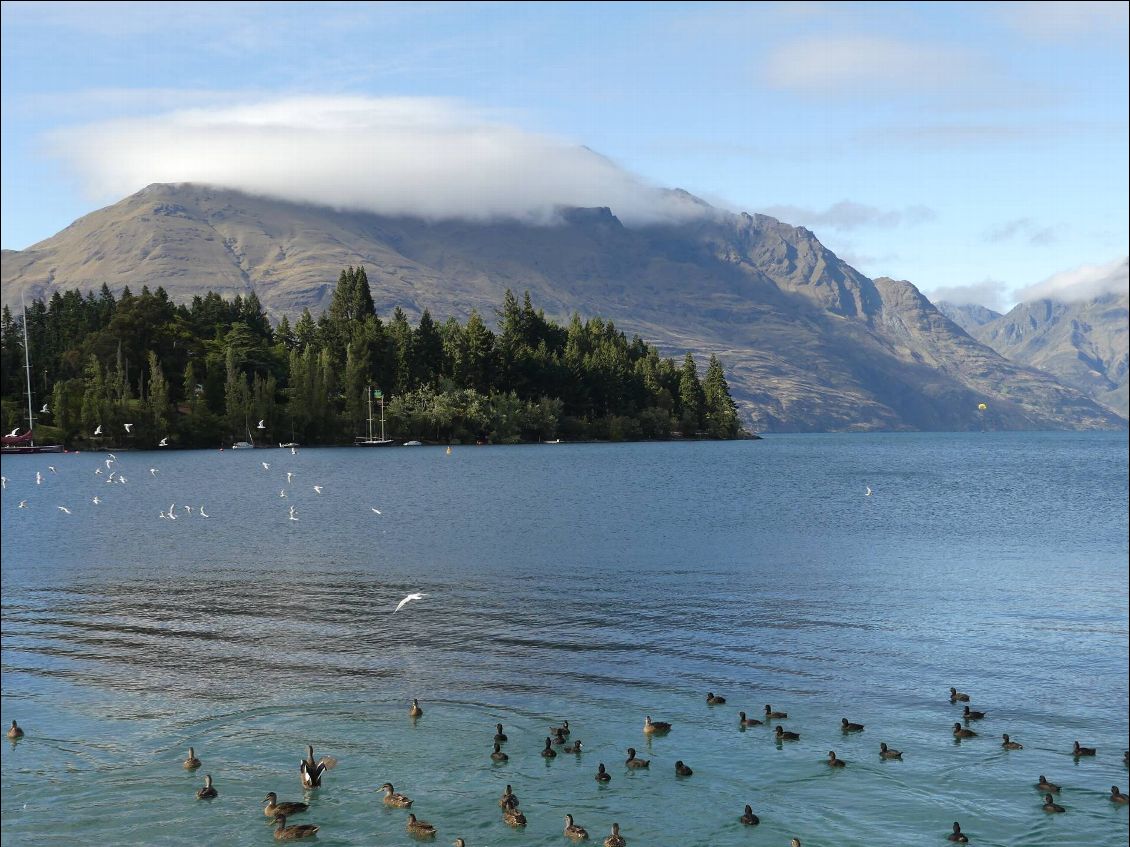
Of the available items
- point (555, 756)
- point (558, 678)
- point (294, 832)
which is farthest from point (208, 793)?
point (558, 678)

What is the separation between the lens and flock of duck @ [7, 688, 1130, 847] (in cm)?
2762

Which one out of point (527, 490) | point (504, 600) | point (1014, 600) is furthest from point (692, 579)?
point (527, 490)

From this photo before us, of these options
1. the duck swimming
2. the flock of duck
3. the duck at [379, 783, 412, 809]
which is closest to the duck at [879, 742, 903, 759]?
the flock of duck

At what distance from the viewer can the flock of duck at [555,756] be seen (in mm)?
27625

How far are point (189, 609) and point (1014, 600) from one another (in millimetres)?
46964

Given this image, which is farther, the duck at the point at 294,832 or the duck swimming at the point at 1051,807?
the duck swimming at the point at 1051,807

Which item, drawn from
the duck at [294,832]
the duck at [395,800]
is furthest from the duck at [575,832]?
the duck at [294,832]

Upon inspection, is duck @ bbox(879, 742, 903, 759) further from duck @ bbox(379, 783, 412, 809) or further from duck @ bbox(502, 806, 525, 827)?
duck @ bbox(379, 783, 412, 809)

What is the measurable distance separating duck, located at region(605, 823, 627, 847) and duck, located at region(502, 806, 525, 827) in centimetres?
248

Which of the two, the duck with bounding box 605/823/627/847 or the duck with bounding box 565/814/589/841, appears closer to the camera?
the duck with bounding box 605/823/627/847

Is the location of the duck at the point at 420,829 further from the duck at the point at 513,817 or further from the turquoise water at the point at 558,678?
the duck at the point at 513,817

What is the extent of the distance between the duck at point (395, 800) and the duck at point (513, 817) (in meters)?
2.87

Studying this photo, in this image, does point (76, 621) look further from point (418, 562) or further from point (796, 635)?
point (796, 635)

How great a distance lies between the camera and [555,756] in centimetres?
3316
